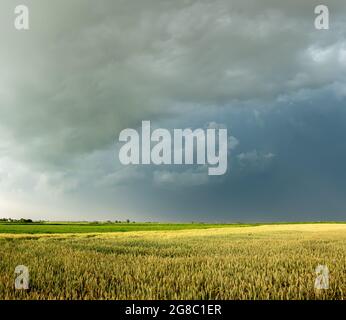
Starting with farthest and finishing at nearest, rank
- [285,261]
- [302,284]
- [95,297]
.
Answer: [285,261]
[302,284]
[95,297]

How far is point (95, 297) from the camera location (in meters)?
8.44
